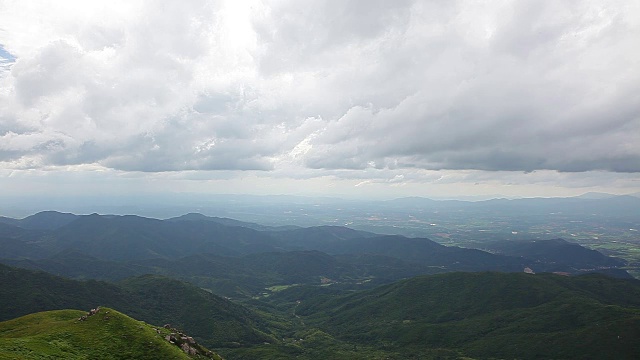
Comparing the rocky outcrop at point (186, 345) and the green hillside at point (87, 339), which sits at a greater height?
the green hillside at point (87, 339)

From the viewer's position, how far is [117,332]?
3578 inches

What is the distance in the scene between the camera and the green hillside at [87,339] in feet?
244

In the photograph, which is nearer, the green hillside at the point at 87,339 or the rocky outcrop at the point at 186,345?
the green hillside at the point at 87,339

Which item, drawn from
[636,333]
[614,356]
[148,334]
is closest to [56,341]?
[148,334]

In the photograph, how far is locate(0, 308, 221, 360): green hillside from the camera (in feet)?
244

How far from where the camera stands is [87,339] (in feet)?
279

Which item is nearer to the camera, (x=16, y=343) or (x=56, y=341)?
(x=16, y=343)

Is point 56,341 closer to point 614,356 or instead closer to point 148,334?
point 148,334

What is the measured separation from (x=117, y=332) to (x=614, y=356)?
23641 cm

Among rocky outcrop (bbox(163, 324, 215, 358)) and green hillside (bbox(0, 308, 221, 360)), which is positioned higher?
green hillside (bbox(0, 308, 221, 360))

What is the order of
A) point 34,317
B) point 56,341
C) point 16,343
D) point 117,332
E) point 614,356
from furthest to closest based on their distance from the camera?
1. point 614,356
2. point 34,317
3. point 117,332
4. point 56,341
5. point 16,343

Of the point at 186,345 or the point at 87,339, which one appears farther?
the point at 186,345

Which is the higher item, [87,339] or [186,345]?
[87,339]

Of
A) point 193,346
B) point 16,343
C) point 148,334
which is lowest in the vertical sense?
point 193,346
